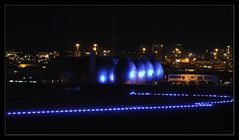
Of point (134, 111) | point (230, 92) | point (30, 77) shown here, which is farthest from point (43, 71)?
point (134, 111)

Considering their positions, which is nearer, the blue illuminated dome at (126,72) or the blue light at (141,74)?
the blue illuminated dome at (126,72)

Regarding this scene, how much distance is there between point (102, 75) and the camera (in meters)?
40.2

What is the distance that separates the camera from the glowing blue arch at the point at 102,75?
40031 millimetres

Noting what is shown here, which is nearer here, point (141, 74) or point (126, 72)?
point (126, 72)

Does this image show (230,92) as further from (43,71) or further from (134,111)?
(43,71)

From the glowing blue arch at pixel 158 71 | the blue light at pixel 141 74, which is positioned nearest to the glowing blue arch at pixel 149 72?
the glowing blue arch at pixel 158 71

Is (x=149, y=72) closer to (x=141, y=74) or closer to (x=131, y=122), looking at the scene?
(x=141, y=74)

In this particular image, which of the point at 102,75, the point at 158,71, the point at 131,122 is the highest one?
the point at 158,71

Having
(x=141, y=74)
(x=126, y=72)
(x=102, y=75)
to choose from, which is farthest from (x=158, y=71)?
(x=102, y=75)

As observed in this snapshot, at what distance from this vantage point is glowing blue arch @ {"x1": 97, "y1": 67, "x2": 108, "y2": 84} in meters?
40.0

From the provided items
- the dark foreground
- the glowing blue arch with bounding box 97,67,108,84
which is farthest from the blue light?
the dark foreground

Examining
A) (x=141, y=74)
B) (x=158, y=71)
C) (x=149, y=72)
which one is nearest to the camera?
(x=141, y=74)

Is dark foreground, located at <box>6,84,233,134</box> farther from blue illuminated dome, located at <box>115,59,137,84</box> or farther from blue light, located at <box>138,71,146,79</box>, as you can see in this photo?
blue light, located at <box>138,71,146,79</box>

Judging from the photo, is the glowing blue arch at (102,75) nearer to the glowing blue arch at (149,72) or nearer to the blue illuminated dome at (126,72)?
the blue illuminated dome at (126,72)
